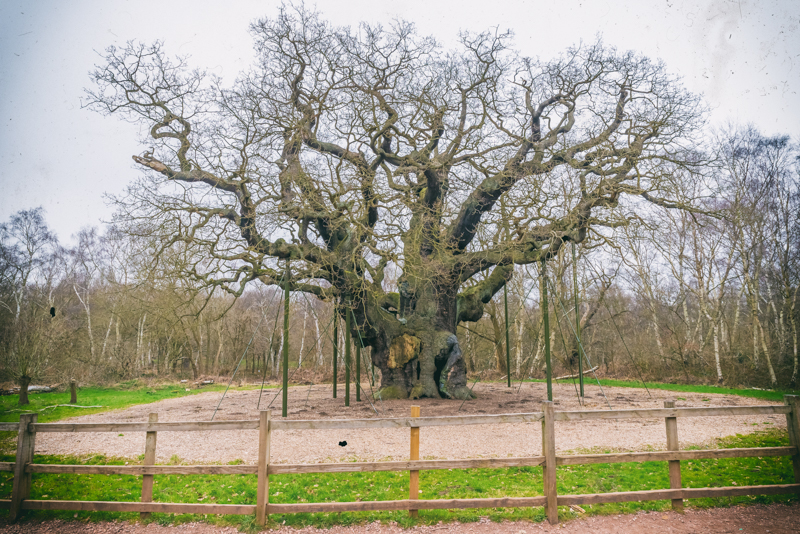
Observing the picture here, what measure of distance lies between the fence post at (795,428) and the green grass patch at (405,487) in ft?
1.04

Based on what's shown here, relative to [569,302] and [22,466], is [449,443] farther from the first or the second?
[569,302]

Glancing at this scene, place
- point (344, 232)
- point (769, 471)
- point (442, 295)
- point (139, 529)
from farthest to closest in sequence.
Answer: point (442, 295) → point (344, 232) → point (769, 471) → point (139, 529)

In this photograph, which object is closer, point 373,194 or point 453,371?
point 373,194

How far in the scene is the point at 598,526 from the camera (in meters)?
4.27

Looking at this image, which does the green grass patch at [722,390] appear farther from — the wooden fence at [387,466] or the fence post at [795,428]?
the wooden fence at [387,466]

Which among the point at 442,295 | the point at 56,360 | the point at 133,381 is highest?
the point at 442,295

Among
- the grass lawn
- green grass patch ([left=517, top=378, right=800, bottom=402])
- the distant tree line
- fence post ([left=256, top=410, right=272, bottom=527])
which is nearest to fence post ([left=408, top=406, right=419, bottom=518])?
fence post ([left=256, top=410, right=272, bottom=527])

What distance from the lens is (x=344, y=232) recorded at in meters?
12.7

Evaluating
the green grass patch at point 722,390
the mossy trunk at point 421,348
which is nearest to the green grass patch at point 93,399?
the mossy trunk at point 421,348

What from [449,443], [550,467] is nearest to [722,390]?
[449,443]

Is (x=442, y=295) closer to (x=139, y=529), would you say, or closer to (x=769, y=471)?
(x=769, y=471)

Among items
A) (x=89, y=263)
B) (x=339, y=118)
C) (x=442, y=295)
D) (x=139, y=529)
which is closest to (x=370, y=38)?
(x=339, y=118)

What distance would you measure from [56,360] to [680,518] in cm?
1778

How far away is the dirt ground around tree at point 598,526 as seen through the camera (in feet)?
13.6
